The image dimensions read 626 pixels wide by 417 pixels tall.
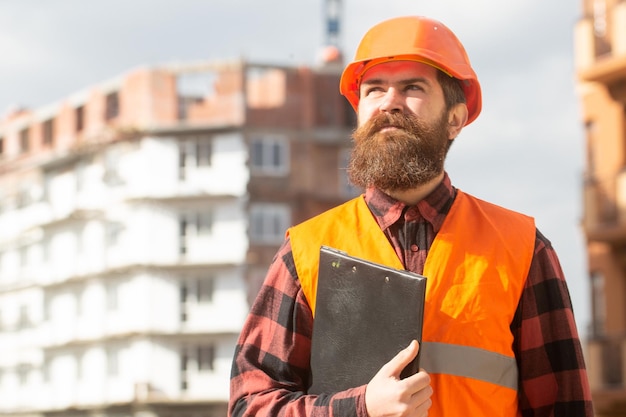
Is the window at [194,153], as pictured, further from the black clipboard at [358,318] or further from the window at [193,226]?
the black clipboard at [358,318]

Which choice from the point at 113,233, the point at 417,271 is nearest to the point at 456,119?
the point at 417,271

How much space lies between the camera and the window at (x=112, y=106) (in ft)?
210

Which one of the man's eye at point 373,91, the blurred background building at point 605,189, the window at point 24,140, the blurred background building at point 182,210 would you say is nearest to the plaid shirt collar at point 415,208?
the man's eye at point 373,91

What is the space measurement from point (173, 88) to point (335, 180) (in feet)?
28.6

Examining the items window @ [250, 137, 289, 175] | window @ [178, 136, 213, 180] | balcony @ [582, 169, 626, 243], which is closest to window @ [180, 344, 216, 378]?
window @ [178, 136, 213, 180]

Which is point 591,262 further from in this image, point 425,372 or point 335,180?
point 335,180

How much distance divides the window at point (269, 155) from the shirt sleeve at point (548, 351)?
5581 centimetres

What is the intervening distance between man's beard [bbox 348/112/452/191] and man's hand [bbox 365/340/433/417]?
0.61 m

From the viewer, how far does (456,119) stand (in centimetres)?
395

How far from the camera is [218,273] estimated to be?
58.8 meters

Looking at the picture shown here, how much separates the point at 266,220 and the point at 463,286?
181 feet

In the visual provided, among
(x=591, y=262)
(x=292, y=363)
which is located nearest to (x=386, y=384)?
(x=292, y=363)

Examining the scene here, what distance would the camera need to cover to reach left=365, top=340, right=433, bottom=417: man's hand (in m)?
3.22

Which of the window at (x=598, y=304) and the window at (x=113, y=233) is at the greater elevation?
the window at (x=113, y=233)
